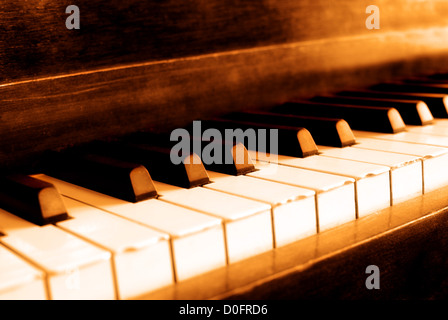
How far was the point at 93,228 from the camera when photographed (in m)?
0.88

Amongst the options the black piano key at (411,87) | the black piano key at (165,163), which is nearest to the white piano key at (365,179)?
the black piano key at (165,163)

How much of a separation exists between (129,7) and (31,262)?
0.84m

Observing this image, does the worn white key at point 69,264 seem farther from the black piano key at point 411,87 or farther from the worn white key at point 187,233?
the black piano key at point 411,87

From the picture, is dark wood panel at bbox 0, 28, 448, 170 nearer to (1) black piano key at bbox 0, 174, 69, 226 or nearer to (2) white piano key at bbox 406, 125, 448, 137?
(1) black piano key at bbox 0, 174, 69, 226

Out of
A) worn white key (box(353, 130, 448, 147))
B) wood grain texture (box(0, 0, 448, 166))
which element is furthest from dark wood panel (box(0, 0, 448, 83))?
worn white key (box(353, 130, 448, 147))

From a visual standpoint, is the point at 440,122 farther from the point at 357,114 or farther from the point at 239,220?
the point at 239,220

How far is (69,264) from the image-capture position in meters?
0.75

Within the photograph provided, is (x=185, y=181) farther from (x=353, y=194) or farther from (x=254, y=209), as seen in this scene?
(x=353, y=194)

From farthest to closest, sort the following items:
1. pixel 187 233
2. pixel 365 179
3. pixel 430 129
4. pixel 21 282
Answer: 1. pixel 430 129
2. pixel 365 179
3. pixel 187 233
4. pixel 21 282

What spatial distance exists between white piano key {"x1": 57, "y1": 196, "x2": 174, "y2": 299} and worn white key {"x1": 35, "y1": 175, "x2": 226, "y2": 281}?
0.02m

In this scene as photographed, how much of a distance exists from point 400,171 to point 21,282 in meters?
0.77

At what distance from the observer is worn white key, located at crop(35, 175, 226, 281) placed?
0.85 meters

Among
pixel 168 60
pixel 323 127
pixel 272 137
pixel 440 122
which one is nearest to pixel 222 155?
pixel 272 137

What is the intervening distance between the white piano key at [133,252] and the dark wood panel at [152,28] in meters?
0.54
